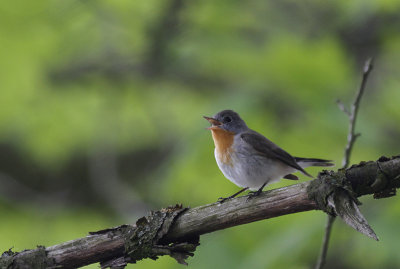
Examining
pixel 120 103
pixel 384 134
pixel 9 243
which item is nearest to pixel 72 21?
pixel 120 103

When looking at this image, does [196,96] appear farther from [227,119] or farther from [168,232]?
[168,232]

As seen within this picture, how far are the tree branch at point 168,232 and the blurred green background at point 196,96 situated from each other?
3.16ft

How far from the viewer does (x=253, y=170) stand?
416 cm

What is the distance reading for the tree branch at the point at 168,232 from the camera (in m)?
2.78

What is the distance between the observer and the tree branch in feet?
9.13

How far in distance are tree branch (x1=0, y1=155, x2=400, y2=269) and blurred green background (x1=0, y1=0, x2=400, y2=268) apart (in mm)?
963

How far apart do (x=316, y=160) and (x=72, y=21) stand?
3.97m

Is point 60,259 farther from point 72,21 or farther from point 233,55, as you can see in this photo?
point 72,21

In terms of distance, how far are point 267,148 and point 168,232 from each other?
148 cm

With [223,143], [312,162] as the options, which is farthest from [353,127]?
[223,143]

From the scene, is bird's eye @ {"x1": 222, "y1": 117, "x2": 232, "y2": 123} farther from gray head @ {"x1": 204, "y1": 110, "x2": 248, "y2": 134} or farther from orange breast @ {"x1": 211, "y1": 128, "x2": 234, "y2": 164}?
orange breast @ {"x1": 211, "y1": 128, "x2": 234, "y2": 164}

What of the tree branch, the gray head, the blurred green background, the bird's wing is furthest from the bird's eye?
the tree branch

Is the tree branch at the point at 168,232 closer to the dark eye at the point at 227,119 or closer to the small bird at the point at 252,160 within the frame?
the small bird at the point at 252,160

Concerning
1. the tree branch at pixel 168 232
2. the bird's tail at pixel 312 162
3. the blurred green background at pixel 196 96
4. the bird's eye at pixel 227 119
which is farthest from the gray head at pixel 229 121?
the tree branch at pixel 168 232
